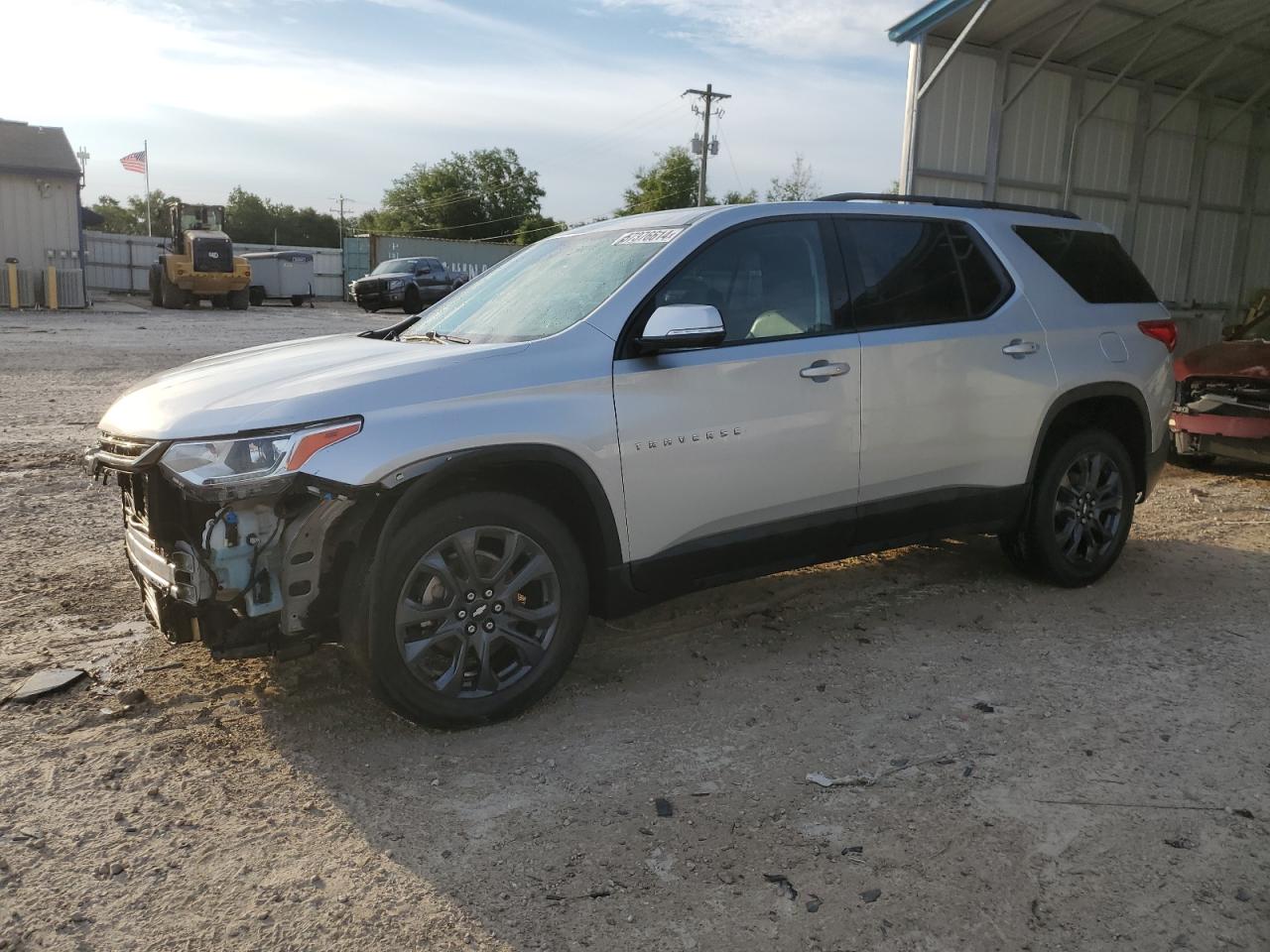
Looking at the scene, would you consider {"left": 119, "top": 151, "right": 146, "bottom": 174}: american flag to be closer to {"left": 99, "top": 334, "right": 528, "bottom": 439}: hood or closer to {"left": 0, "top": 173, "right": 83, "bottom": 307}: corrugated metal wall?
{"left": 0, "top": 173, "right": 83, "bottom": 307}: corrugated metal wall

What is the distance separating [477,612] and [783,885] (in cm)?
134

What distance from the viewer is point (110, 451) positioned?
348 cm

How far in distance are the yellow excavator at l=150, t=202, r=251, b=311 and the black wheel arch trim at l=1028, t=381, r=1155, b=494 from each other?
29429mm

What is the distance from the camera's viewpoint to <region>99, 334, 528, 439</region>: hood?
317 centimetres

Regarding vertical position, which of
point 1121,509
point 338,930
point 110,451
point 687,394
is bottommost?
point 338,930

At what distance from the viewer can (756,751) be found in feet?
11.2

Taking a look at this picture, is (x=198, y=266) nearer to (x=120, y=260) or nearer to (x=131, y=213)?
(x=120, y=260)

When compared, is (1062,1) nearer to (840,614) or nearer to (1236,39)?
(1236,39)

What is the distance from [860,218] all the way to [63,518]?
16.0 ft

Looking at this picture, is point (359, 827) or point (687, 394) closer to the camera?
point (359, 827)

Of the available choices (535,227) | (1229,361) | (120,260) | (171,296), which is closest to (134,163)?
(120,260)

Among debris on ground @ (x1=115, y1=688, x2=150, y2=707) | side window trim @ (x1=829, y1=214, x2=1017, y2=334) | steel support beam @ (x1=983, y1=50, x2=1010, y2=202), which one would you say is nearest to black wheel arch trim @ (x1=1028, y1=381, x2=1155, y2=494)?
side window trim @ (x1=829, y1=214, x2=1017, y2=334)

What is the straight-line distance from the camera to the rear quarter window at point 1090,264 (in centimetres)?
505

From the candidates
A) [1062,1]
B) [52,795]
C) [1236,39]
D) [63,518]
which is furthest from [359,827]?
[1236,39]
